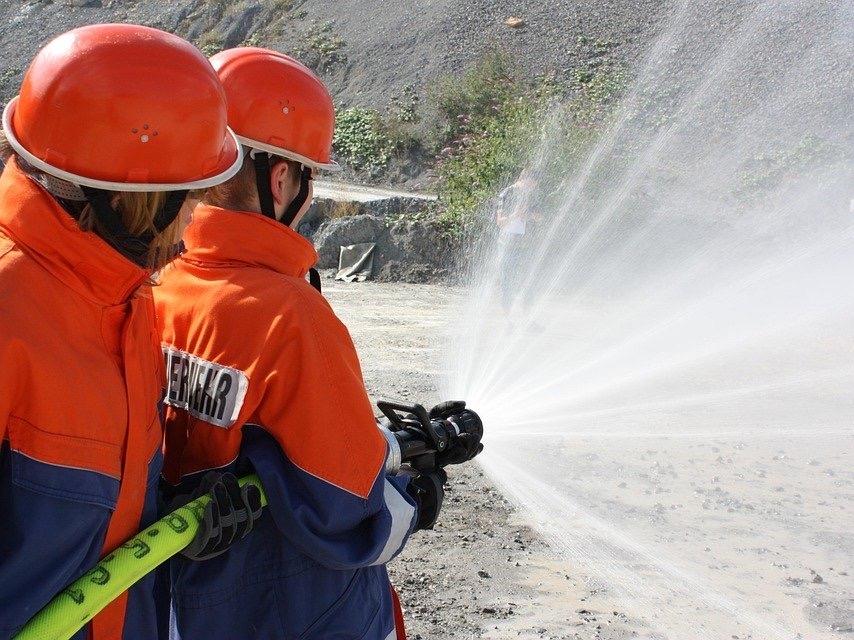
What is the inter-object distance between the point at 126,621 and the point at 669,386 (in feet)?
19.9

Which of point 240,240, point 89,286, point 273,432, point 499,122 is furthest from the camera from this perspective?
point 499,122

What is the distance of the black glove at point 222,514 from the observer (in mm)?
1782

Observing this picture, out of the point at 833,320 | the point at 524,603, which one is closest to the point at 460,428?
the point at 524,603

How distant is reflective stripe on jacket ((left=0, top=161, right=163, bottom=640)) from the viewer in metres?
1.46

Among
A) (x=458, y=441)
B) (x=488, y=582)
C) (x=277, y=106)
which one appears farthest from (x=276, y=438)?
(x=488, y=582)

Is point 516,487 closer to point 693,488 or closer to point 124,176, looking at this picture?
point 693,488

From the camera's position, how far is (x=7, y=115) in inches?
67.7

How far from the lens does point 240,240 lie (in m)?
2.03

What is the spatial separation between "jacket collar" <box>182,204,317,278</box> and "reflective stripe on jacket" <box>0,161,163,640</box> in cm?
37

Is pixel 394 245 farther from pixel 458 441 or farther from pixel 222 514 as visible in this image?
pixel 222 514

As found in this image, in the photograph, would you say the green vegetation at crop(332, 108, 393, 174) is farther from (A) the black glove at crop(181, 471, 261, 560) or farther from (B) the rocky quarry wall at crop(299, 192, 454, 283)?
(A) the black glove at crop(181, 471, 261, 560)

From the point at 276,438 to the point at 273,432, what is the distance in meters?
0.02

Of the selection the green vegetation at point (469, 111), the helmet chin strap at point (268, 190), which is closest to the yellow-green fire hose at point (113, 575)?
the helmet chin strap at point (268, 190)

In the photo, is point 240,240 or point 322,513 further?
point 240,240
